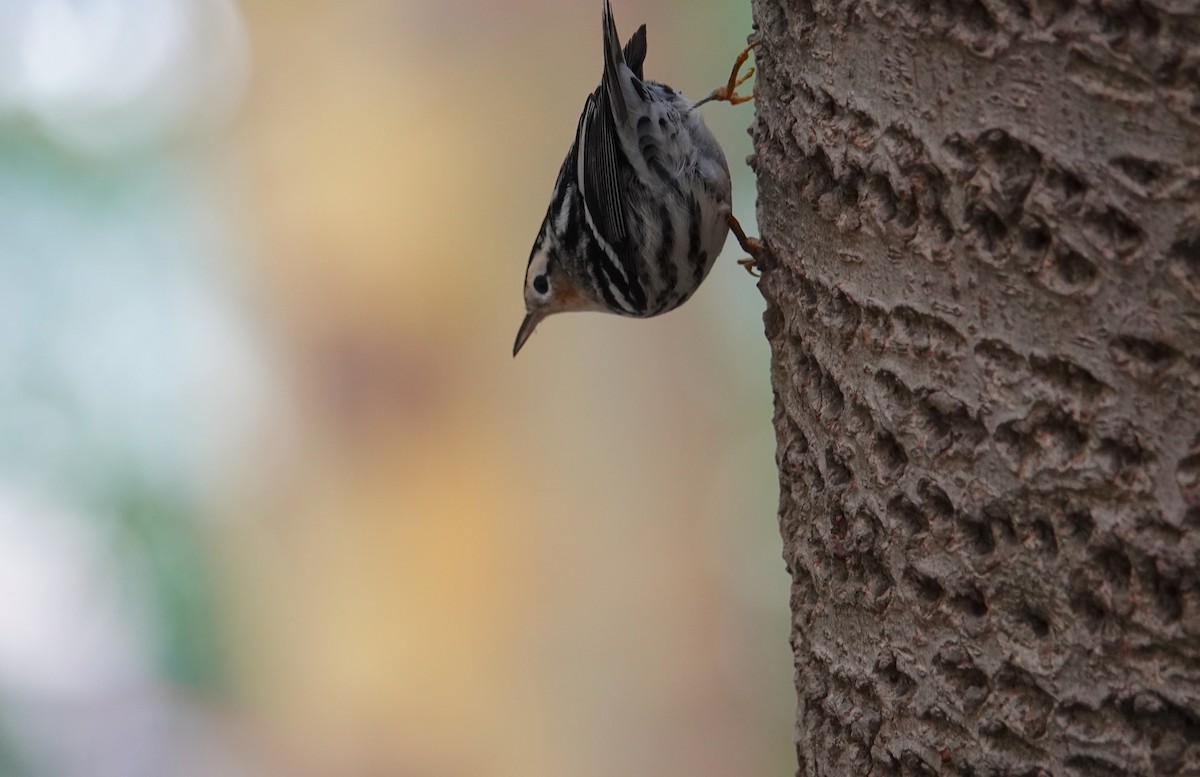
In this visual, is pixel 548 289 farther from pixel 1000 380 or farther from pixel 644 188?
pixel 1000 380

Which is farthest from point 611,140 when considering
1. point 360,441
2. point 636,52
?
point 360,441

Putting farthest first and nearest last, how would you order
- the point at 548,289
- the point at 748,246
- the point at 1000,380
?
the point at 548,289 < the point at 748,246 < the point at 1000,380

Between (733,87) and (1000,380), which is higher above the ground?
(733,87)

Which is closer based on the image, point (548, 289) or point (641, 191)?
point (641, 191)

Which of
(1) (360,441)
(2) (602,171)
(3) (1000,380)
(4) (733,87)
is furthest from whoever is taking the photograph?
(1) (360,441)

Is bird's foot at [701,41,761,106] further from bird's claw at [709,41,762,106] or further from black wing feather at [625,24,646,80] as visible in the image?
black wing feather at [625,24,646,80]

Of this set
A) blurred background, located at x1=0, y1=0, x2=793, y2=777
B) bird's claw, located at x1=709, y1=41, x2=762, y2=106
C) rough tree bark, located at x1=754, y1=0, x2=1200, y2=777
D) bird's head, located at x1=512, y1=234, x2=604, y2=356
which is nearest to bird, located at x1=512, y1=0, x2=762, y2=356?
bird's claw, located at x1=709, y1=41, x2=762, y2=106

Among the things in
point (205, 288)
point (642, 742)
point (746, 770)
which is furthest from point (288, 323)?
point (746, 770)

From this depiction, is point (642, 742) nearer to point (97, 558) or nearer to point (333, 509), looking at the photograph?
point (333, 509)
